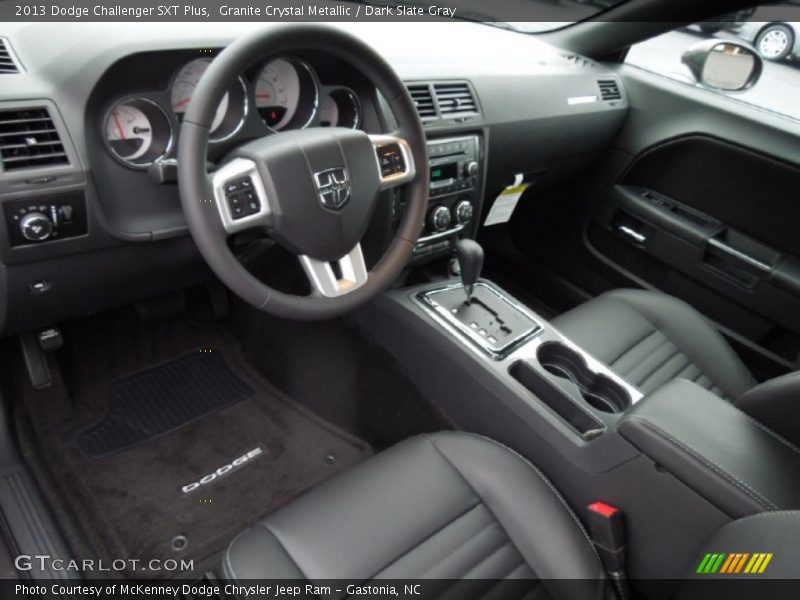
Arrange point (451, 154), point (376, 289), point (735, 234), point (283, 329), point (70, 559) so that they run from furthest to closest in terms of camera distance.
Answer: point (735, 234) → point (283, 329) → point (451, 154) → point (70, 559) → point (376, 289)

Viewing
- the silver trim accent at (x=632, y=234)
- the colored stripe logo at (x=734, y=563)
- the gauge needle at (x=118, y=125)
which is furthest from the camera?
the silver trim accent at (x=632, y=234)

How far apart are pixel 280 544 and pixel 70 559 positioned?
56cm

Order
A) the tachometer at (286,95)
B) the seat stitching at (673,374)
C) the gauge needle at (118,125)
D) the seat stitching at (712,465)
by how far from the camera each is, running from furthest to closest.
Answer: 1. the seat stitching at (673,374)
2. the tachometer at (286,95)
3. the gauge needle at (118,125)
4. the seat stitching at (712,465)

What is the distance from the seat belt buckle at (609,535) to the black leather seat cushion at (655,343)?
49 cm

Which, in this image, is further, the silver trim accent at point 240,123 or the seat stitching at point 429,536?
the silver trim accent at point 240,123

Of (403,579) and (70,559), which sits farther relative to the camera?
(70,559)

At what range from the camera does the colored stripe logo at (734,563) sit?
74 centimetres

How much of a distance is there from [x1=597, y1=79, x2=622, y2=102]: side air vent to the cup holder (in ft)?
3.42

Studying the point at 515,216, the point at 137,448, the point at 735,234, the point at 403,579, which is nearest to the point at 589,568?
the point at 403,579

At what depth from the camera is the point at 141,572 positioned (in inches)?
55.2

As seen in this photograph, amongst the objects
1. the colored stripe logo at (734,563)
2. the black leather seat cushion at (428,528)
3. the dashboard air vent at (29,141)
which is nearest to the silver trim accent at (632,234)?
the black leather seat cushion at (428,528)

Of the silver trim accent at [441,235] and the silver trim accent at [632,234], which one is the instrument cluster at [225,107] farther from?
the silver trim accent at [632,234]

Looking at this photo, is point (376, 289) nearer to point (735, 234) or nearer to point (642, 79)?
point (735, 234)

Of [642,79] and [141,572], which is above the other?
[642,79]
